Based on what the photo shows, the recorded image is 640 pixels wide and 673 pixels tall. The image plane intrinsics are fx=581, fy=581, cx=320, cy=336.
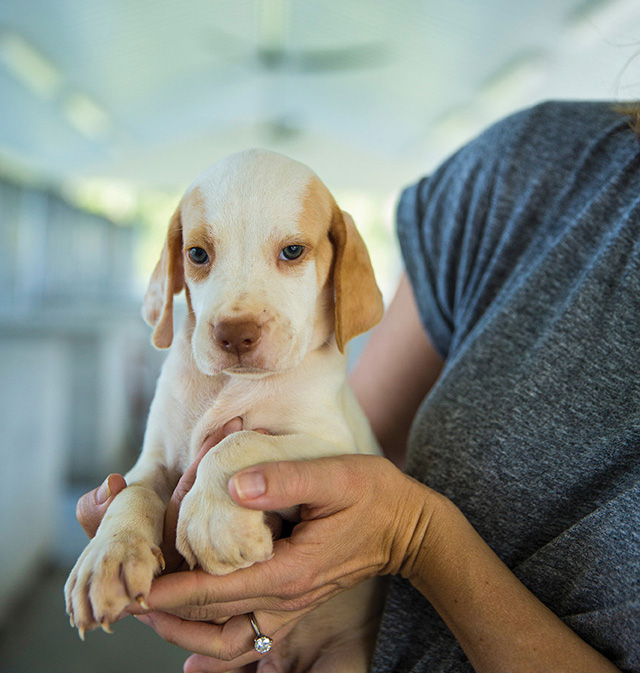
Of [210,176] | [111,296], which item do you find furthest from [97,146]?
[210,176]

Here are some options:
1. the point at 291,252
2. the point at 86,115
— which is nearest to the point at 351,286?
the point at 291,252

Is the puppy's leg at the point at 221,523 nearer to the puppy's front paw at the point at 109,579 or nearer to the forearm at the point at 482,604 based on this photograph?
the puppy's front paw at the point at 109,579

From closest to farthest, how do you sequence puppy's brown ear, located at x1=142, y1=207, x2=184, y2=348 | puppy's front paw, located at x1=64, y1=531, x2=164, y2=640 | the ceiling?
puppy's front paw, located at x1=64, y1=531, x2=164, y2=640 < puppy's brown ear, located at x1=142, y1=207, x2=184, y2=348 < the ceiling

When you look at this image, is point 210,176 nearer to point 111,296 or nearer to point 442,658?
point 442,658

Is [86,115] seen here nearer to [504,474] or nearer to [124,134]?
[124,134]

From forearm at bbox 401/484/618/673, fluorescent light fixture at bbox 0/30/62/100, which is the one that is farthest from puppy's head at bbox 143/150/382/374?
fluorescent light fixture at bbox 0/30/62/100

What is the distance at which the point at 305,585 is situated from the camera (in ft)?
3.43

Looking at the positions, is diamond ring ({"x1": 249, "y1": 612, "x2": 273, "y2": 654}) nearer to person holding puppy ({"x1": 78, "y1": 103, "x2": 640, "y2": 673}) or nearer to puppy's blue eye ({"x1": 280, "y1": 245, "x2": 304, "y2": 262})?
person holding puppy ({"x1": 78, "y1": 103, "x2": 640, "y2": 673})

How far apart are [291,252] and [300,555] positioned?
60 cm

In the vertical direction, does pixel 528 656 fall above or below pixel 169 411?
below

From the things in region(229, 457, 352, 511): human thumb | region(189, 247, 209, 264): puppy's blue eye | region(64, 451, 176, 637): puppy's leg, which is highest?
region(189, 247, 209, 264): puppy's blue eye

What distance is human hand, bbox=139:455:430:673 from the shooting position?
94 cm

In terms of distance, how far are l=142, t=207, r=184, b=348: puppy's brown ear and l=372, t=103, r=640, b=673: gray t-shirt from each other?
2.16ft

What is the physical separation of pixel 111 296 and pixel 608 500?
831cm
